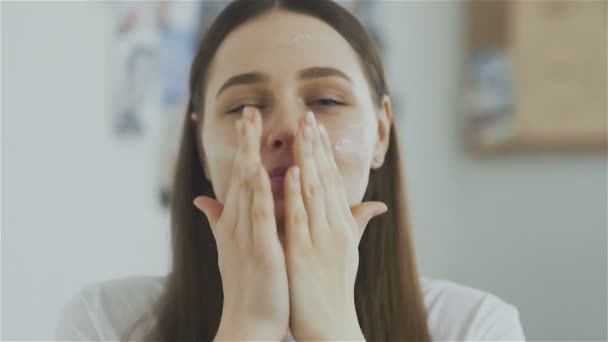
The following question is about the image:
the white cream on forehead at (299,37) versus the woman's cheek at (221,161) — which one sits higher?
the white cream on forehead at (299,37)

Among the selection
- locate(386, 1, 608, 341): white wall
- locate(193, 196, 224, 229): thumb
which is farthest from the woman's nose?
locate(386, 1, 608, 341): white wall

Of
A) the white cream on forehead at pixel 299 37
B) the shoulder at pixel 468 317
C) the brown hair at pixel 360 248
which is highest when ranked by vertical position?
the white cream on forehead at pixel 299 37

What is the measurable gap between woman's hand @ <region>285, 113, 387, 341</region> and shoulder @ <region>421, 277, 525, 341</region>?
0.90ft

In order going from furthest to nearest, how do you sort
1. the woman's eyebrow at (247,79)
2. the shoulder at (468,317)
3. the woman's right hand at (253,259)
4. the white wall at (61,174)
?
1. the white wall at (61,174)
2. the shoulder at (468,317)
3. the woman's eyebrow at (247,79)
4. the woman's right hand at (253,259)

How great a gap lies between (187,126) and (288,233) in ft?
1.18

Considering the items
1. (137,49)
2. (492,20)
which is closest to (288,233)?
(137,49)

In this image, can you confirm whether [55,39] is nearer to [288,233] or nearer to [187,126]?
[187,126]

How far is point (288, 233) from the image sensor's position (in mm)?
638

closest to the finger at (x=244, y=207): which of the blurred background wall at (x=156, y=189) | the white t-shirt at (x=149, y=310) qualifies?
the white t-shirt at (x=149, y=310)

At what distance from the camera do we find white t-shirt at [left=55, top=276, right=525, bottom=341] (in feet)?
2.65

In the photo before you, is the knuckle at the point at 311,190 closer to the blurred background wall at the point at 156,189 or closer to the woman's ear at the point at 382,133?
the woman's ear at the point at 382,133

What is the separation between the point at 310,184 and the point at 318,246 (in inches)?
3.0

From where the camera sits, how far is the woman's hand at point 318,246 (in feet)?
2.02

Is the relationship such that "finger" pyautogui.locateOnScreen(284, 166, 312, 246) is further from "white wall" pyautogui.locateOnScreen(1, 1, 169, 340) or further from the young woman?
→ "white wall" pyautogui.locateOnScreen(1, 1, 169, 340)
